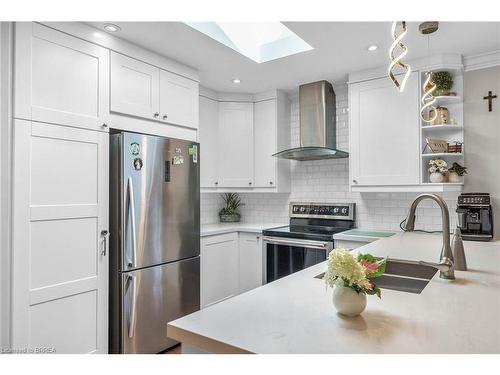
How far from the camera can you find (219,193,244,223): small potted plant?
4094mm

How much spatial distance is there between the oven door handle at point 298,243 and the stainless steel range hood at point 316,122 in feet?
2.87

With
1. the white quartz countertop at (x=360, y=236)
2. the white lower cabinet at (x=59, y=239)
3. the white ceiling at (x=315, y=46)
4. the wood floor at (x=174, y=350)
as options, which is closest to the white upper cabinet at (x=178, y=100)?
the white ceiling at (x=315, y=46)

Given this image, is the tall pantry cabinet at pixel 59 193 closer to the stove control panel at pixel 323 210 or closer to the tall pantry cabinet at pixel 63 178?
the tall pantry cabinet at pixel 63 178

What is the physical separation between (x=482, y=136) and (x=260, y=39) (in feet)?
6.73

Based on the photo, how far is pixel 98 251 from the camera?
2232 millimetres

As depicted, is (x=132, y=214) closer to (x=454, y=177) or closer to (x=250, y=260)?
(x=250, y=260)

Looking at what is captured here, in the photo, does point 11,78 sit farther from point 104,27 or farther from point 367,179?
point 367,179

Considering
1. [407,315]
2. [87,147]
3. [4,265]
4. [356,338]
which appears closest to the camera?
[356,338]

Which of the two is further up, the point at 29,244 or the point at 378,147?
the point at 378,147

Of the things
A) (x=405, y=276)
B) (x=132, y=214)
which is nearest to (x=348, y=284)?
(x=405, y=276)

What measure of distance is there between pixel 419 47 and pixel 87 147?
2.56 meters

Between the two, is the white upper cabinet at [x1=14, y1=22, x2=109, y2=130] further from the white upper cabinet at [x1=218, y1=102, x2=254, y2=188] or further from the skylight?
the white upper cabinet at [x1=218, y1=102, x2=254, y2=188]
